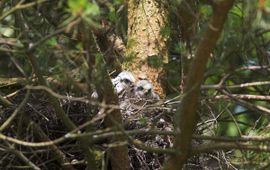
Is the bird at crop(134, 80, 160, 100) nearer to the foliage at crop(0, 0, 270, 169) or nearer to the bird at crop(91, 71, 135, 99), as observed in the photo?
the bird at crop(91, 71, 135, 99)

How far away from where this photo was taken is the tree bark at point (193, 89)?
2.18 m

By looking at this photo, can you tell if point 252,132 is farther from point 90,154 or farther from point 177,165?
point 90,154

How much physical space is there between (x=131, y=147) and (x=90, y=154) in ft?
1.71

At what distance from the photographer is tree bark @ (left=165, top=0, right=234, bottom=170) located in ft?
7.16

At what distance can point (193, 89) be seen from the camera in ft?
7.73

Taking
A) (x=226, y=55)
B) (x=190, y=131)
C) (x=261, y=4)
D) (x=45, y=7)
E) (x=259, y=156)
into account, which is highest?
(x=45, y=7)

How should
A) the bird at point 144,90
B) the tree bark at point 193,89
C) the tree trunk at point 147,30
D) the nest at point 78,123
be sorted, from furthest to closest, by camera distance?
the tree trunk at point 147,30 → the bird at point 144,90 → the nest at point 78,123 → the tree bark at point 193,89

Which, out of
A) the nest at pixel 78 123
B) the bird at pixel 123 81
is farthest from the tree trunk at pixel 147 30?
the nest at pixel 78 123

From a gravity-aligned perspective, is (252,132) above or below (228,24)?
below

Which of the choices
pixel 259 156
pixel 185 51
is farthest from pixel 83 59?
pixel 259 156

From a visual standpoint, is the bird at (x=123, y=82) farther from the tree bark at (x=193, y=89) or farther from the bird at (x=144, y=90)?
the tree bark at (x=193, y=89)

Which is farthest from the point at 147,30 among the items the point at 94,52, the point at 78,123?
the point at 94,52

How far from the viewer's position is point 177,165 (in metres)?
2.59

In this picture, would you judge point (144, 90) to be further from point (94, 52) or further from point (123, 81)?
point (94, 52)
